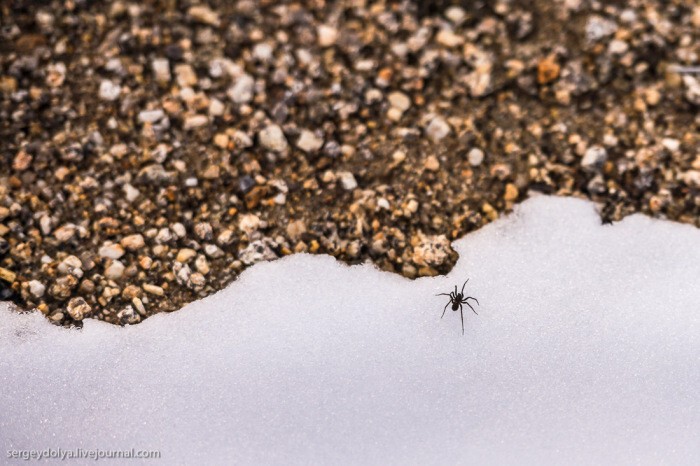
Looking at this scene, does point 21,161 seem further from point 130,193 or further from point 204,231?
point 204,231

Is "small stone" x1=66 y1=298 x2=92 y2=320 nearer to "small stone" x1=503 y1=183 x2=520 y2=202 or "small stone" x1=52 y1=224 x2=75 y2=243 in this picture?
"small stone" x1=52 y1=224 x2=75 y2=243

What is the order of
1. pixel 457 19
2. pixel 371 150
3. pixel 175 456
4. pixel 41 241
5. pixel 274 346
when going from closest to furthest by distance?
1. pixel 175 456
2. pixel 274 346
3. pixel 41 241
4. pixel 371 150
5. pixel 457 19

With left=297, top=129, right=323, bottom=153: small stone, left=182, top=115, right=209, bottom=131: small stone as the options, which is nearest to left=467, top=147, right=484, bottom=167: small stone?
left=297, top=129, right=323, bottom=153: small stone

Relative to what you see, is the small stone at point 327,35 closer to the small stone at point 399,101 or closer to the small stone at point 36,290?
the small stone at point 399,101

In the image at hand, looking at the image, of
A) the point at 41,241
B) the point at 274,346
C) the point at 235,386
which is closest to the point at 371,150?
the point at 274,346

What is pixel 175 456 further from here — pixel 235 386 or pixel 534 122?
pixel 534 122

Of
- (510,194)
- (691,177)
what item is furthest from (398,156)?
(691,177)
